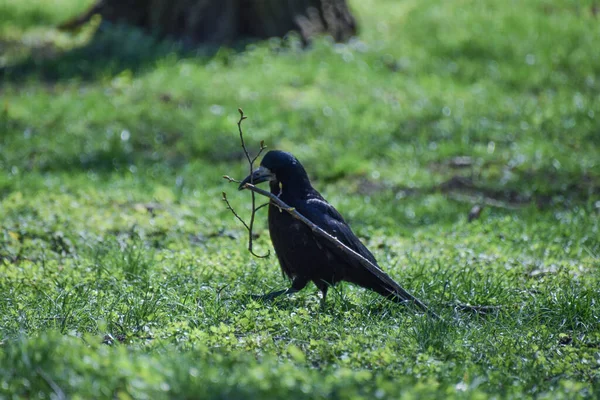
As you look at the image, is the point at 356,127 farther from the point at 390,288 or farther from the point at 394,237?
the point at 390,288

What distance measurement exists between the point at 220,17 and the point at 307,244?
324 inches

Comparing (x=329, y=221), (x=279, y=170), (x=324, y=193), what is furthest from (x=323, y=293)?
(x=324, y=193)

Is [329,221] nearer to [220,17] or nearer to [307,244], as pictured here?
[307,244]

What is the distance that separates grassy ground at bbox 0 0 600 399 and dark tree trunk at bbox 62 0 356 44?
383 millimetres

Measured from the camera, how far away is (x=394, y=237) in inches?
280

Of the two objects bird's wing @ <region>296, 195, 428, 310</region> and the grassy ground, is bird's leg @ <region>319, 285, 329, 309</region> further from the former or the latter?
bird's wing @ <region>296, 195, 428, 310</region>

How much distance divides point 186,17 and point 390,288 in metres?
8.58

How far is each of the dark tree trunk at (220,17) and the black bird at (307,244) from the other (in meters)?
7.63

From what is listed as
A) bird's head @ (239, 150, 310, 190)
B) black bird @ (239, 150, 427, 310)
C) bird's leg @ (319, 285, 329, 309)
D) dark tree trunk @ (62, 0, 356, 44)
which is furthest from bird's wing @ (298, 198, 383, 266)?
dark tree trunk @ (62, 0, 356, 44)

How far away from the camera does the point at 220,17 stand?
1266 centimetres

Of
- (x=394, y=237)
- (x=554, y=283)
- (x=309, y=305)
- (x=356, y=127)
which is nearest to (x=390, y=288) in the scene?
(x=309, y=305)

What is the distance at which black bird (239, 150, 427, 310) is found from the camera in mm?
5246

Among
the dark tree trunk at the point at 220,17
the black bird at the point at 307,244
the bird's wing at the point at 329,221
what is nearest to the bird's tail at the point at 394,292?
the black bird at the point at 307,244

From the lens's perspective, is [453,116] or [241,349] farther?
[453,116]
